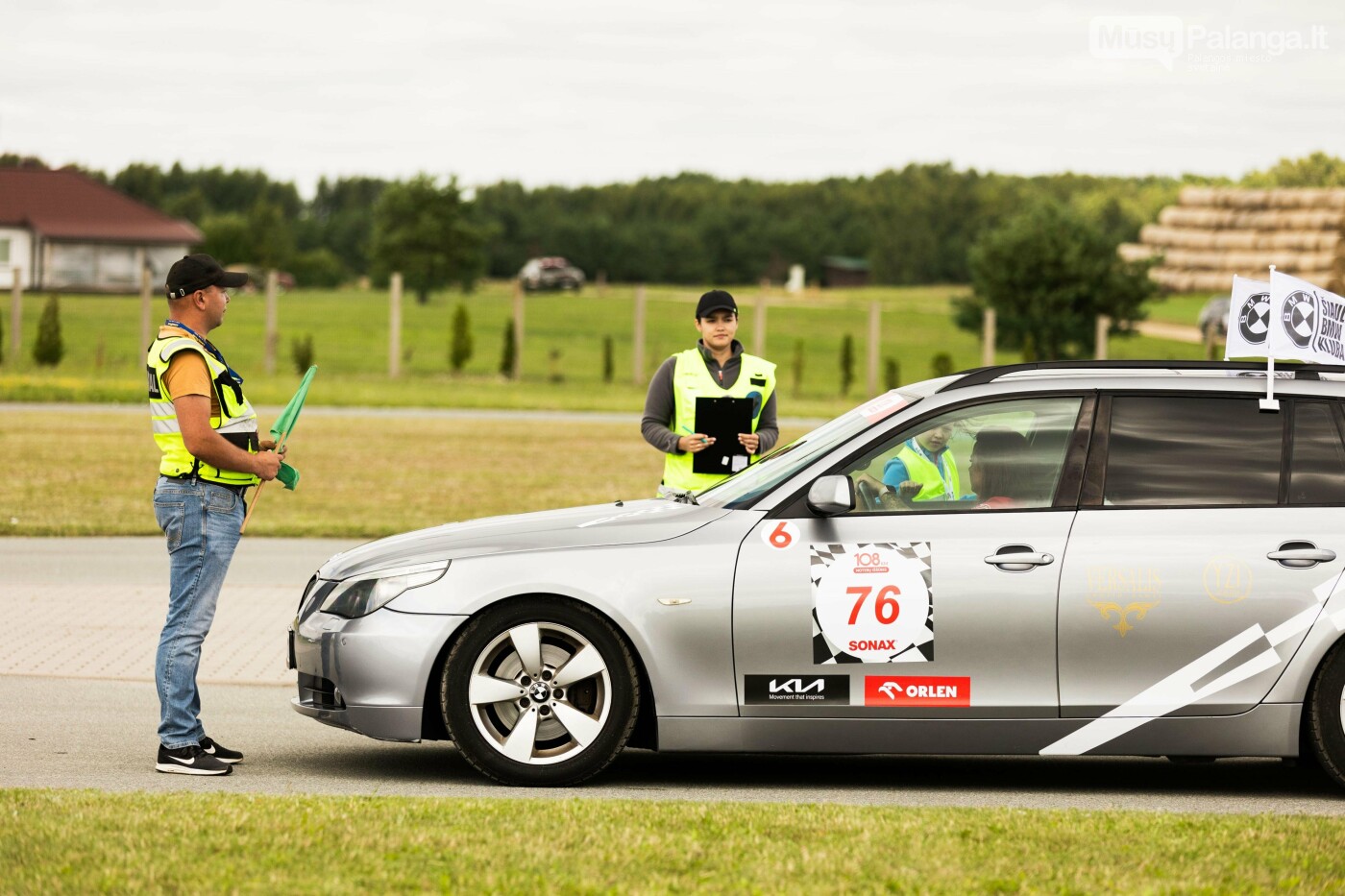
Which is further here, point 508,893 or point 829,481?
point 829,481

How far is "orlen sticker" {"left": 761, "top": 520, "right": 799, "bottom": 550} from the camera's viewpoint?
21.2 feet

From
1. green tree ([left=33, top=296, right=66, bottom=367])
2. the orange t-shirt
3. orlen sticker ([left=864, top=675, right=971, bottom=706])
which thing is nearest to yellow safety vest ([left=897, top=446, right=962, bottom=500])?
orlen sticker ([left=864, top=675, right=971, bottom=706])

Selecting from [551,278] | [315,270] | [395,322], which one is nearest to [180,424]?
[395,322]

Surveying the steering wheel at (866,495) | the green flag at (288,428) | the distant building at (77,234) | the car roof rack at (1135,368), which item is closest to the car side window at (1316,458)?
the car roof rack at (1135,368)

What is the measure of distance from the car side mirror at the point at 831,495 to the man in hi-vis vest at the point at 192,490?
2099 millimetres

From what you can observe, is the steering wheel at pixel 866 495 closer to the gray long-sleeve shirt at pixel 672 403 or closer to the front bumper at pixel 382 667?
the front bumper at pixel 382 667

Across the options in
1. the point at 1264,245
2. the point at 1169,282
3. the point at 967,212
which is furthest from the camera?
the point at 967,212

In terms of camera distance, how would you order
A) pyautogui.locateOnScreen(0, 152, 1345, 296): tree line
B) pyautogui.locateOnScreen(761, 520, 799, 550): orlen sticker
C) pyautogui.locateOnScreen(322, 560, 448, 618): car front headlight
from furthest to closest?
pyautogui.locateOnScreen(0, 152, 1345, 296): tree line, pyautogui.locateOnScreen(322, 560, 448, 618): car front headlight, pyautogui.locateOnScreen(761, 520, 799, 550): orlen sticker

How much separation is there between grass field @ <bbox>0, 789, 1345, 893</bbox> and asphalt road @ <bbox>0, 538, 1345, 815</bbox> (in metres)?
0.63

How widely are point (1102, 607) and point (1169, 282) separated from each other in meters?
76.5

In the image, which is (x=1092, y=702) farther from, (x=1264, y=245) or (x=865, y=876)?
(x=1264, y=245)

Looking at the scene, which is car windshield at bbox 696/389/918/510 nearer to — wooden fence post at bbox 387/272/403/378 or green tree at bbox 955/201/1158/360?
wooden fence post at bbox 387/272/403/378

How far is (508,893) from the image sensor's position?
187 inches

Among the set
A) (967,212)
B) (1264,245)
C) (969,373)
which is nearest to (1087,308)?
(1264,245)
